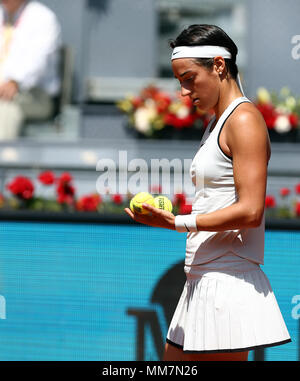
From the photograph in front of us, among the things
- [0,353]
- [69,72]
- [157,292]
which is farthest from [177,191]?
[69,72]

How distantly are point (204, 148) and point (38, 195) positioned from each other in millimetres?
2571

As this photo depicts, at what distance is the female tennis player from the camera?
2.04 meters

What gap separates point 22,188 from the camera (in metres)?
4.23

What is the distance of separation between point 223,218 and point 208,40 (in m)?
0.60

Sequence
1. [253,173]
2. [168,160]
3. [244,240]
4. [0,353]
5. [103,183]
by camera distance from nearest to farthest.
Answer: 1. [253,173]
2. [244,240]
3. [0,353]
4. [103,183]
5. [168,160]

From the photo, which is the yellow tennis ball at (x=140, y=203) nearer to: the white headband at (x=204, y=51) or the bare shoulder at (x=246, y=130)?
the bare shoulder at (x=246, y=130)

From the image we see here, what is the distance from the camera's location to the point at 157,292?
3162 millimetres

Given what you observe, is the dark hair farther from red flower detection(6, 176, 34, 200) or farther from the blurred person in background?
the blurred person in background

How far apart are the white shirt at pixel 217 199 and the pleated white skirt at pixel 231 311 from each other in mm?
32

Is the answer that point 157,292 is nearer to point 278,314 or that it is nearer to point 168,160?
point 278,314

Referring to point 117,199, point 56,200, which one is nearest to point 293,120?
point 117,199

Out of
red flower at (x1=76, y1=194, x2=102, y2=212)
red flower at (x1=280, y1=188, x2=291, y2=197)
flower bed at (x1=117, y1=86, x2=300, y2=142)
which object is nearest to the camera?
red flower at (x1=76, y1=194, x2=102, y2=212)

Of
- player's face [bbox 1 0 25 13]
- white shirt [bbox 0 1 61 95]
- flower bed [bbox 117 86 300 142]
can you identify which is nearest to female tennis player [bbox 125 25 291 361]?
flower bed [bbox 117 86 300 142]

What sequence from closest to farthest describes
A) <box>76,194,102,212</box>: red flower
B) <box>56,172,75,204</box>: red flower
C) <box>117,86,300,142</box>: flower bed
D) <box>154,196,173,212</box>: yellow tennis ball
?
<box>154,196,173,212</box>: yellow tennis ball → <box>76,194,102,212</box>: red flower → <box>56,172,75,204</box>: red flower → <box>117,86,300,142</box>: flower bed
